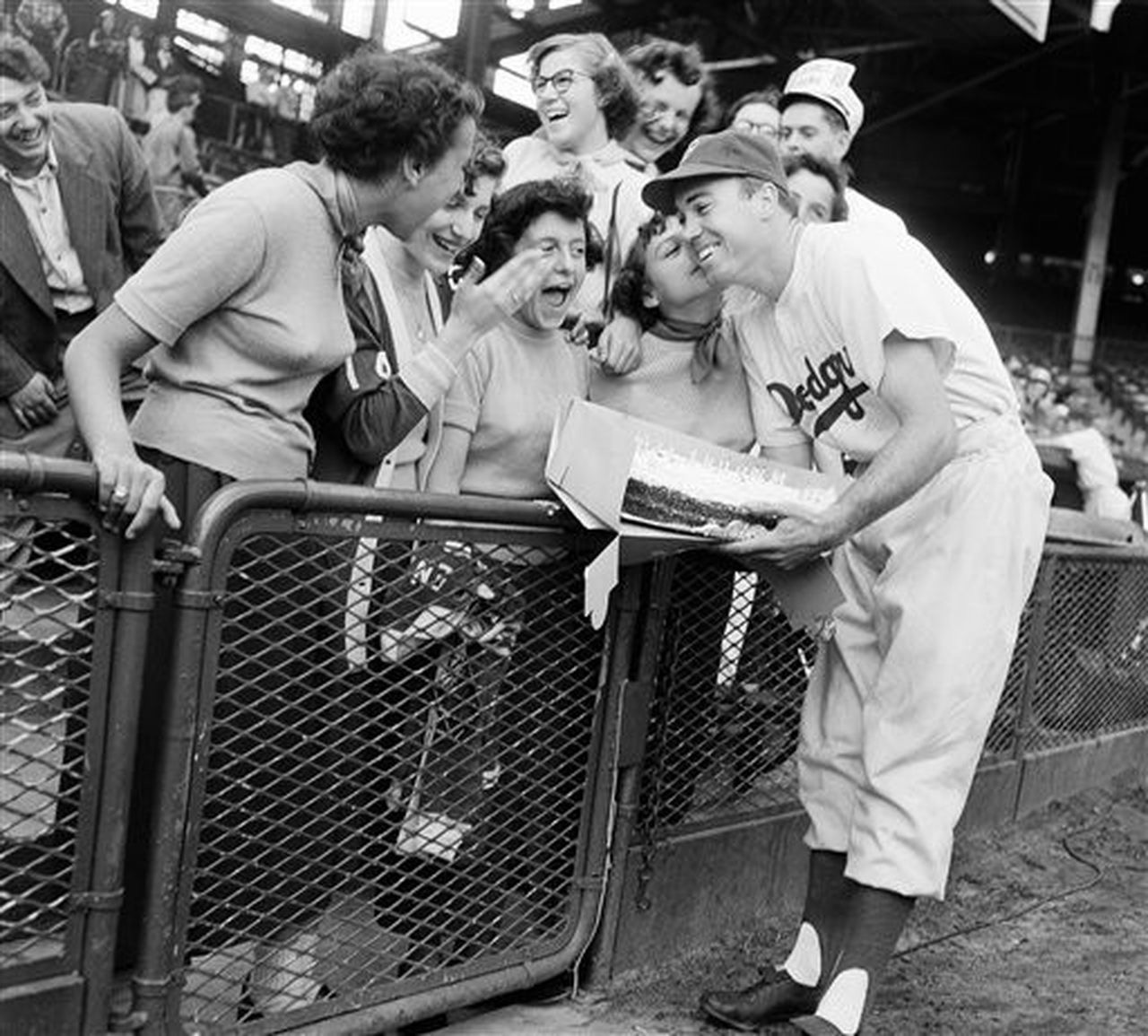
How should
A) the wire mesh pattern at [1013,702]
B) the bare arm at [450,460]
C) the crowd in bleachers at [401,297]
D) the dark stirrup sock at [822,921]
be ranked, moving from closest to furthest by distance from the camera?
the crowd in bleachers at [401,297] < the bare arm at [450,460] < the dark stirrup sock at [822,921] < the wire mesh pattern at [1013,702]

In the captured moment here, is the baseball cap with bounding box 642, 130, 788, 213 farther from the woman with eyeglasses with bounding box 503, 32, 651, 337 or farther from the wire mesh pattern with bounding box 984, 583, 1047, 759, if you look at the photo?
the wire mesh pattern with bounding box 984, 583, 1047, 759

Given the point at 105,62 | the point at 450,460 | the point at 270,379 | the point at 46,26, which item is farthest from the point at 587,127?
the point at 105,62

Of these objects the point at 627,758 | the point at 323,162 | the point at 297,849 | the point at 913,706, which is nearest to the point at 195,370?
the point at 323,162

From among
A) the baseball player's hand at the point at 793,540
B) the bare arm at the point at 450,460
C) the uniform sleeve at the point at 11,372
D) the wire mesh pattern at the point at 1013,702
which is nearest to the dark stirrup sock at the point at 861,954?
the baseball player's hand at the point at 793,540

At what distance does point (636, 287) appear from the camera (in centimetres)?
363

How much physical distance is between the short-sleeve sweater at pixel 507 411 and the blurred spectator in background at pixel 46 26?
29.3ft

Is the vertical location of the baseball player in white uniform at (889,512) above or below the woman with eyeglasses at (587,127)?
below

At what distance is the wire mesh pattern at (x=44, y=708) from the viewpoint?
236 centimetres

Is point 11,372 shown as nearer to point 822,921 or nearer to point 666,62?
point 666,62

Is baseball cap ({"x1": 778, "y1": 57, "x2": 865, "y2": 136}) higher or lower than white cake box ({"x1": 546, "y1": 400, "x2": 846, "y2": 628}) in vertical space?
higher

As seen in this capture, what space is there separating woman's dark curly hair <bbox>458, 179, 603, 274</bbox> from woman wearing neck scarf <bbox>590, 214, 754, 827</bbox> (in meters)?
0.19

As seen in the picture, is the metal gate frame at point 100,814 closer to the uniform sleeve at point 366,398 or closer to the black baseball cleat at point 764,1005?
the uniform sleeve at point 366,398

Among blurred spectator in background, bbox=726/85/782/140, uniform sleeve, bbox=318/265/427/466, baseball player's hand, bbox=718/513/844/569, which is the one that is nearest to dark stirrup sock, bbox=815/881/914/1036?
baseball player's hand, bbox=718/513/844/569

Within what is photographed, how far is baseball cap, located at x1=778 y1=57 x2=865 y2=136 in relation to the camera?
4723 mm
